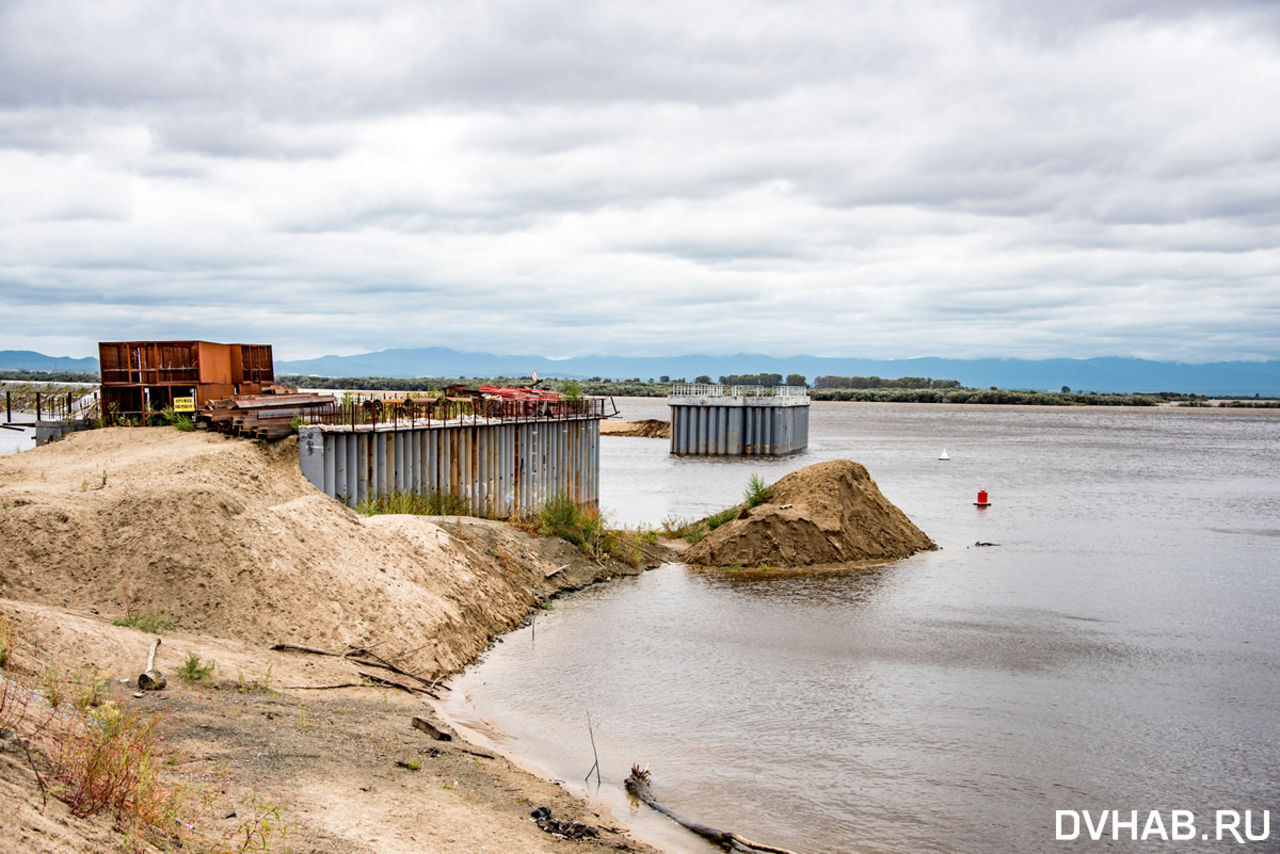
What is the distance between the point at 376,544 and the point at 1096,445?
86474mm

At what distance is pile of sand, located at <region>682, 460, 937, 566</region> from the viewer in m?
25.2

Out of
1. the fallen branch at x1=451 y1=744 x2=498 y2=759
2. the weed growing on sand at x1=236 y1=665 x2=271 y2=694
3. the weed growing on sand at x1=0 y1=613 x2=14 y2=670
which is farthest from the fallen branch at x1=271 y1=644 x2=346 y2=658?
the weed growing on sand at x1=0 y1=613 x2=14 y2=670

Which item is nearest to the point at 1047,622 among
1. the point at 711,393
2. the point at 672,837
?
the point at 672,837

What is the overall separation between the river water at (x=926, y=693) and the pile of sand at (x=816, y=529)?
0.93 metres

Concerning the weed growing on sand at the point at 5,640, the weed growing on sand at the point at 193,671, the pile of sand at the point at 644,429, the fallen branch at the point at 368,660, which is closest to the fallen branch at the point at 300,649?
the fallen branch at the point at 368,660

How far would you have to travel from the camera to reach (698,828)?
9672 millimetres

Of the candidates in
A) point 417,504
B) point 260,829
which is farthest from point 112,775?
point 417,504

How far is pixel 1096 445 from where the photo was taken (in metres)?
89.9

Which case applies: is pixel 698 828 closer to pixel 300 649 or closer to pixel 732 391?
pixel 300 649

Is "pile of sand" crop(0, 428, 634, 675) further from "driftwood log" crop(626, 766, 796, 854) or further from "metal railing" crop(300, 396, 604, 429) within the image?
"driftwood log" crop(626, 766, 796, 854)

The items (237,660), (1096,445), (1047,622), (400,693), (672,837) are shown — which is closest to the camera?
(672,837)

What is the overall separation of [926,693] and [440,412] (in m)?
15.1

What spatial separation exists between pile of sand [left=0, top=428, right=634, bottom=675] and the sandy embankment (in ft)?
0.11

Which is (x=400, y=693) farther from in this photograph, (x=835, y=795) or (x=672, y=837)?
(x=835, y=795)
